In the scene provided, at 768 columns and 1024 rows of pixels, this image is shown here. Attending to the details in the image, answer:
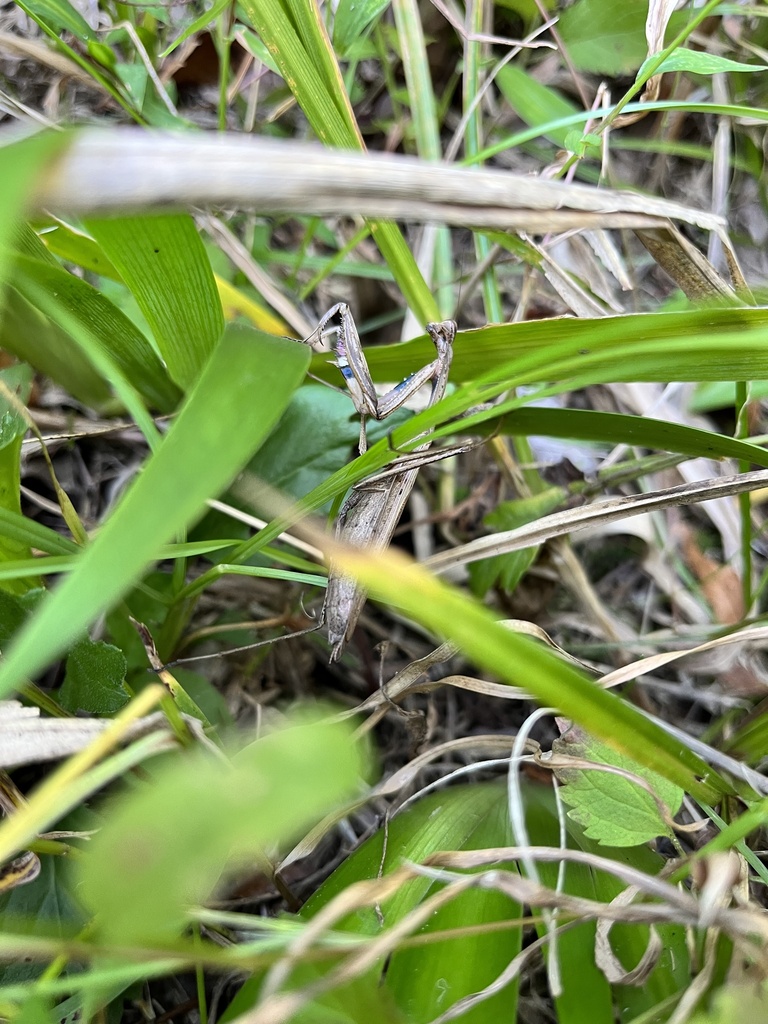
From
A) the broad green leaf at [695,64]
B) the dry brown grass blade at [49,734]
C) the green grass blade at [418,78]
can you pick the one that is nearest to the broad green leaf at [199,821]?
the dry brown grass blade at [49,734]

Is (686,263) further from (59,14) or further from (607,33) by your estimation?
(59,14)

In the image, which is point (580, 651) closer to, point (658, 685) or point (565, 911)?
point (658, 685)

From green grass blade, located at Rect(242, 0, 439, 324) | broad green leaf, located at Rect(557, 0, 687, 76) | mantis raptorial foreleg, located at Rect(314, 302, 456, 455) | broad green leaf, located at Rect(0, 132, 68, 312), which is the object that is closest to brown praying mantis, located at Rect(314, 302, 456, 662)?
mantis raptorial foreleg, located at Rect(314, 302, 456, 455)

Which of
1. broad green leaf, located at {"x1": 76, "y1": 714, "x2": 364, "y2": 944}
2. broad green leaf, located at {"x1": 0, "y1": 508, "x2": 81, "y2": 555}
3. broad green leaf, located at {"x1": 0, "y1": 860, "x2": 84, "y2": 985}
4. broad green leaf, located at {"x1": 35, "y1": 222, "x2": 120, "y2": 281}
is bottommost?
broad green leaf, located at {"x1": 0, "y1": 860, "x2": 84, "y2": 985}

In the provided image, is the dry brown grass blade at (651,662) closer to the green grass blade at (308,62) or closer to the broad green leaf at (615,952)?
the broad green leaf at (615,952)

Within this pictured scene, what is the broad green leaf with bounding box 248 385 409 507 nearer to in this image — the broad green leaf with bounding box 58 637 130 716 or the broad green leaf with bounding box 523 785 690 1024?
the broad green leaf with bounding box 58 637 130 716

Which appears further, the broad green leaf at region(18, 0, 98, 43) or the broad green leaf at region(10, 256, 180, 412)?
the broad green leaf at region(18, 0, 98, 43)
